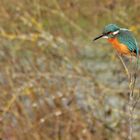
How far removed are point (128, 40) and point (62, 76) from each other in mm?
2840

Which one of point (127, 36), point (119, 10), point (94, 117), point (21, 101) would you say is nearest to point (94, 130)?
point (94, 117)

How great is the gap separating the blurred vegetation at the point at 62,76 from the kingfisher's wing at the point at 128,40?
276cm

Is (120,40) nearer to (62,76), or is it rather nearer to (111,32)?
(111,32)

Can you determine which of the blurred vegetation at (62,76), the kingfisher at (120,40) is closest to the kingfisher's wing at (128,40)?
the kingfisher at (120,40)

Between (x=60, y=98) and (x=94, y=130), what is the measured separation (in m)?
0.41

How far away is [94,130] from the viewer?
15.0 feet

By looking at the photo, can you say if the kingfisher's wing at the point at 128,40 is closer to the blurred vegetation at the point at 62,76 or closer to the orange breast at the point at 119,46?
the orange breast at the point at 119,46

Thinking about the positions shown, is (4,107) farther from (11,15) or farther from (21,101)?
(11,15)

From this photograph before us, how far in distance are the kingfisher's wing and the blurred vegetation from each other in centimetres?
276

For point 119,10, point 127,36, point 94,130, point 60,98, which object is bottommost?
point 127,36

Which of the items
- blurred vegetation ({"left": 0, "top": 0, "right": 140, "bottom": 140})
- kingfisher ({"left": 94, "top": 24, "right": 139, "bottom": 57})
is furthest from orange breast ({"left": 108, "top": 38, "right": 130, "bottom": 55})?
blurred vegetation ({"left": 0, "top": 0, "right": 140, "bottom": 140})

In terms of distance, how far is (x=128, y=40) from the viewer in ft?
4.74

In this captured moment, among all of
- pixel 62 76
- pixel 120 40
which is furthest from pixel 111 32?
pixel 62 76

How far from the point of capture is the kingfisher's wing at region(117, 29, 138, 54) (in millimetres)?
1439
